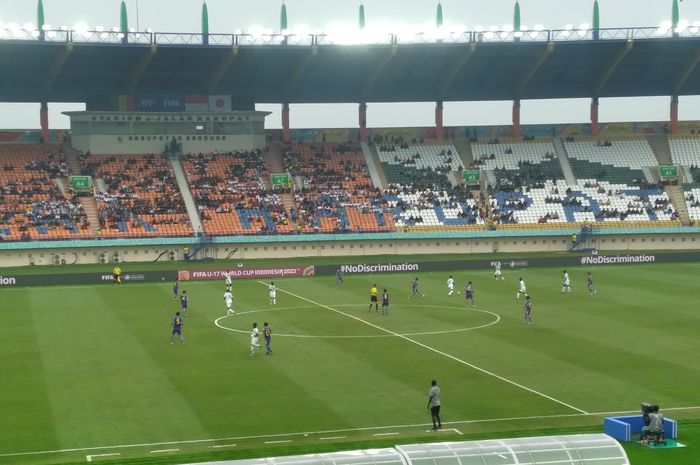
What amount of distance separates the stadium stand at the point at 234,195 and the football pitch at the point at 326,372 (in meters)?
26.3

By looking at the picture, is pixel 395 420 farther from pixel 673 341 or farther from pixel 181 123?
pixel 181 123

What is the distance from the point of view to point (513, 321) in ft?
162

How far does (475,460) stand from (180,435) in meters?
11.1

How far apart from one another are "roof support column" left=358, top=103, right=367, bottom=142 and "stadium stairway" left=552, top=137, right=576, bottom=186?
19654mm

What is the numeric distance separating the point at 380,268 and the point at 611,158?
3608cm

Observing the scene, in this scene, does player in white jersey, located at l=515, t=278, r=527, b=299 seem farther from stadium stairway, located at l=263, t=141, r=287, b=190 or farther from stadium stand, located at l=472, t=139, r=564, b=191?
stadium stairway, located at l=263, t=141, r=287, b=190

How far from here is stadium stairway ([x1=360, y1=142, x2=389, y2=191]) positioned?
318 ft

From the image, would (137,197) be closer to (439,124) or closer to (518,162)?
→ (439,124)

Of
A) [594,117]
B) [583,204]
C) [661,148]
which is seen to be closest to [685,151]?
[661,148]

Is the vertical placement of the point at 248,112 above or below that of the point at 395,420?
above

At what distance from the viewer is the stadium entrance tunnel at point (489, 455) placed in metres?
19.1

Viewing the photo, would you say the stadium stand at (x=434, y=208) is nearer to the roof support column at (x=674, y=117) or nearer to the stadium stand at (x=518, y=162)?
the stadium stand at (x=518, y=162)

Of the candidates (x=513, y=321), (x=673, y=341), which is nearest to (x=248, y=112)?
(x=513, y=321)

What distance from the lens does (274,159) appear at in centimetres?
9881
